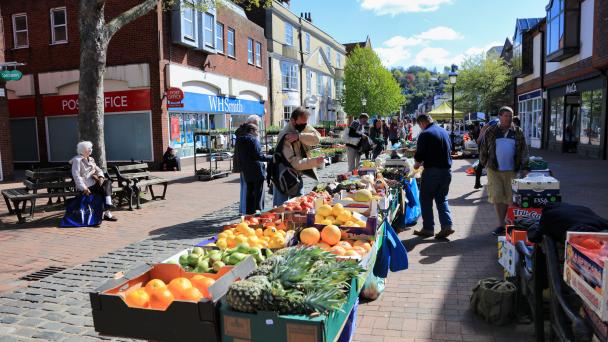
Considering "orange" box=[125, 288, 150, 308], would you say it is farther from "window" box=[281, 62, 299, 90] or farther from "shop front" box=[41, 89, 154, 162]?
"window" box=[281, 62, 299, 90]

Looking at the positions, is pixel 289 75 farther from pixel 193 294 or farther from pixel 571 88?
pixel 193 294

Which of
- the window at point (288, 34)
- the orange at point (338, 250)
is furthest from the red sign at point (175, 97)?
the window at point (288, 34)

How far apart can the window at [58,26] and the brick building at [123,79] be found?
0.14 ft

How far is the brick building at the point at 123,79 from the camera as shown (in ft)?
63.7

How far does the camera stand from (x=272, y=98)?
3475cm

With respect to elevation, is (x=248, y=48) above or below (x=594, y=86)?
above

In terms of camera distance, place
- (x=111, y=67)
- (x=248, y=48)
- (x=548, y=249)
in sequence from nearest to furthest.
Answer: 1. (x=548, y=249)
2. (x=111, y=67)
3. (x=248, y=48)

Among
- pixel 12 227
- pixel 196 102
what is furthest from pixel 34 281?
pixel 196 102

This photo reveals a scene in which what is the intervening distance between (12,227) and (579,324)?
9297 millimetres

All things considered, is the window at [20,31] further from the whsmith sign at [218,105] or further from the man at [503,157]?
the man at [503,157]

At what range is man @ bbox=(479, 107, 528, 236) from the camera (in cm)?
708

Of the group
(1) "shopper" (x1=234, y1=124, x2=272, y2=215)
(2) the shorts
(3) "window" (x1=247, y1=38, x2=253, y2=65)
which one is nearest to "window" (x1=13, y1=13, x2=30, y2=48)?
(3) "window" (x1=247, y1=38, x2=253, y2=65)

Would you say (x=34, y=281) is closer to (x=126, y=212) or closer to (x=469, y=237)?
(x=126, y=212)

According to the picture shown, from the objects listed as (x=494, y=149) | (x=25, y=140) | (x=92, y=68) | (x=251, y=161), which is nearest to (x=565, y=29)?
(x=494, y=149)
